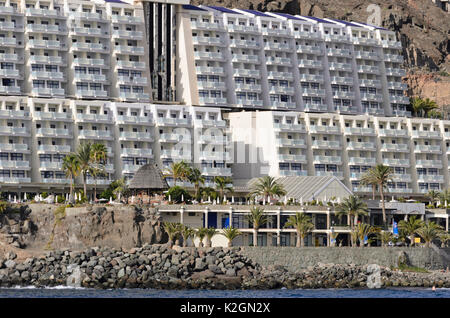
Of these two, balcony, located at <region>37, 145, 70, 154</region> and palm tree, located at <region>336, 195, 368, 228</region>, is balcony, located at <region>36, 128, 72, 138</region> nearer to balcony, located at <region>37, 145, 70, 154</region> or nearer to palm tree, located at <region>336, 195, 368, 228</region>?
balcony, located at <region>37, 145, 70, 154</region>

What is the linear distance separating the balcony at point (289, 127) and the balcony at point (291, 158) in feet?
12.5

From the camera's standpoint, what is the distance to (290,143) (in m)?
160

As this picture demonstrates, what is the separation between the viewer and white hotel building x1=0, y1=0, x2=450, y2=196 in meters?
148

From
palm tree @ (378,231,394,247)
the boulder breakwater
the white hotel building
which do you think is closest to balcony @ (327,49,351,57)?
the white hotel building

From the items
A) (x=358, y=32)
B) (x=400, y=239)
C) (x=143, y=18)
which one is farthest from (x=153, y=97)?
(x=400, y=239)

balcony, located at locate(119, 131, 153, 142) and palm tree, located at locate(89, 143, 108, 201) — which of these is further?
balcony, located at locate(119, 131, 153, 142)

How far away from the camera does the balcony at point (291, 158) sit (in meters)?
159

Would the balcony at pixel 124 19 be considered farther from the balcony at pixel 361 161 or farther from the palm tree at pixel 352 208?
the palm tree at pixel 352 208

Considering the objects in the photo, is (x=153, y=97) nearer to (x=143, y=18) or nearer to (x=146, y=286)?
(x=143, y=18)

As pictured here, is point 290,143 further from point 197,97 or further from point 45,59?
point 45,59

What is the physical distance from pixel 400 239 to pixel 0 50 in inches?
2479

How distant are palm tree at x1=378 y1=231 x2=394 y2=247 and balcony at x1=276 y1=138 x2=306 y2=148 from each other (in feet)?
111

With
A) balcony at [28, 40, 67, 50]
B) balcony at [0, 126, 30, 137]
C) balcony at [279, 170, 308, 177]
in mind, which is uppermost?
balcony at [28, 40, 67, 50]

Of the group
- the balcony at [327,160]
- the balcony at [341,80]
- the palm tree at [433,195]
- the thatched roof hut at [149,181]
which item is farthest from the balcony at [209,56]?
the thatched roof hut at [149,181]
